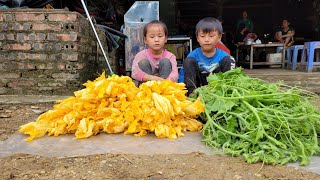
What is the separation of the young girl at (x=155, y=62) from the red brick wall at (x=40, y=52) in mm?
916

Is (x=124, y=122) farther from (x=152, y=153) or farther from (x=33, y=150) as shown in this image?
(x=33, y=150)

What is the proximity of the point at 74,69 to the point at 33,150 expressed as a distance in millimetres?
1883

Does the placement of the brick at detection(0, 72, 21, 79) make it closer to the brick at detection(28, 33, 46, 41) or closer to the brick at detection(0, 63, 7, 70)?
the brick at detection(0, 63, 7, 70)

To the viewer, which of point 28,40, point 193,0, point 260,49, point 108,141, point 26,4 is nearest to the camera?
point 108,141

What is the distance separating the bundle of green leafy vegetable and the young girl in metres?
0.93

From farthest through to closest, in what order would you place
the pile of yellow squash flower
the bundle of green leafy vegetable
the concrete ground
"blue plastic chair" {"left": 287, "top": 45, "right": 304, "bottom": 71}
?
"blue plastic chair" {"left": 287, "top": 45, "right": 304, "bottom": 71} < the pile of yellow squash flower < the concrete ground < the bundle of green leafy vegetable

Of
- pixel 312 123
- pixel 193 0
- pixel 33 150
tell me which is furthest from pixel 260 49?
pixel 33 150

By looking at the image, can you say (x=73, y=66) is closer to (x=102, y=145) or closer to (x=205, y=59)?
(x=205, y=59)

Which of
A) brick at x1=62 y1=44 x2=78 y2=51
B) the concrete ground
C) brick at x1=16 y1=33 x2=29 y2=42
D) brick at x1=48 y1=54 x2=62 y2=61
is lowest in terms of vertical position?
the concrete ground

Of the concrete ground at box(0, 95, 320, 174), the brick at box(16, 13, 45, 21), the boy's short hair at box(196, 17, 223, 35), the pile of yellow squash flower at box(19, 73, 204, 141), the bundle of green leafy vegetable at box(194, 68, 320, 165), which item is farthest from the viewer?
the brick at box(16, 13, 45, 21)

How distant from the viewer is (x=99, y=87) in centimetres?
221

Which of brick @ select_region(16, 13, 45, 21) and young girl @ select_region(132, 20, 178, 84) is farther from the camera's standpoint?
brick @ select_region(16, 13, 45, 21)

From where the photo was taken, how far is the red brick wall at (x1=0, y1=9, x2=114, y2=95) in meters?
3.50

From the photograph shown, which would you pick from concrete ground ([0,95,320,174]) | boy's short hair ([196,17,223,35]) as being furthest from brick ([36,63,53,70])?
boy's short hair ([196,17,223,35])
